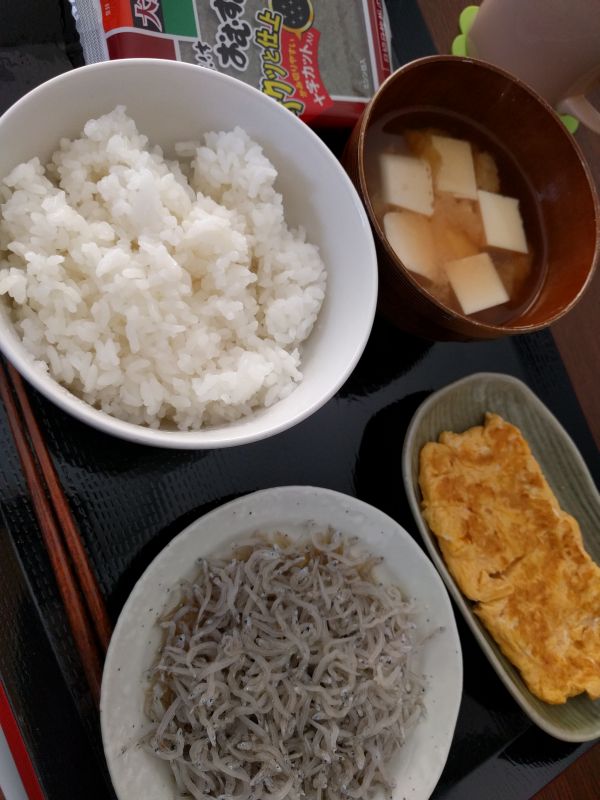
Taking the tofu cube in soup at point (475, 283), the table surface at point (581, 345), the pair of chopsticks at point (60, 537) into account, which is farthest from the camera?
the table surface at point (581, 345)

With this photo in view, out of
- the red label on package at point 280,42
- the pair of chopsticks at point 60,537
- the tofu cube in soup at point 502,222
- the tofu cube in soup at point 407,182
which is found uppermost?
the red label on package at point 280,42

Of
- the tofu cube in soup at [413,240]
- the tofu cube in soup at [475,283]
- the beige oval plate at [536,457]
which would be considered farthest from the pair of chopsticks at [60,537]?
the tofu cube in soup at [475,283]

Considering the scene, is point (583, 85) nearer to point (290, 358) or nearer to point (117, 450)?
point (290, 358)

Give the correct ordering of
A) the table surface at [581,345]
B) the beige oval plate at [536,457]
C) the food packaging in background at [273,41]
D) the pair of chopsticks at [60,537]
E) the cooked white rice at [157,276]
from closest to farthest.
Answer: the cooked white rice at [157,276], the pair of chopsticks at [60,537], the food packaging in background at [273,41], the beige oval plate at [536,457], the table surface at [581,345]

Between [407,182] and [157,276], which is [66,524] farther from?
[407,182]

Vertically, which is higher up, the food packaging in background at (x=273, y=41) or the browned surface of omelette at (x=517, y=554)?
the food packaging in background at (x=273, y=41)

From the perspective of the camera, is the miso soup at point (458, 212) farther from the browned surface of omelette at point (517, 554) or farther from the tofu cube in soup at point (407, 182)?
the browned surface of omelette at point (517, 554)

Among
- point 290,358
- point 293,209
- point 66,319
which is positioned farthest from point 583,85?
point 66,319

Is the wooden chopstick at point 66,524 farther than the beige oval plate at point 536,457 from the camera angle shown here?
No
